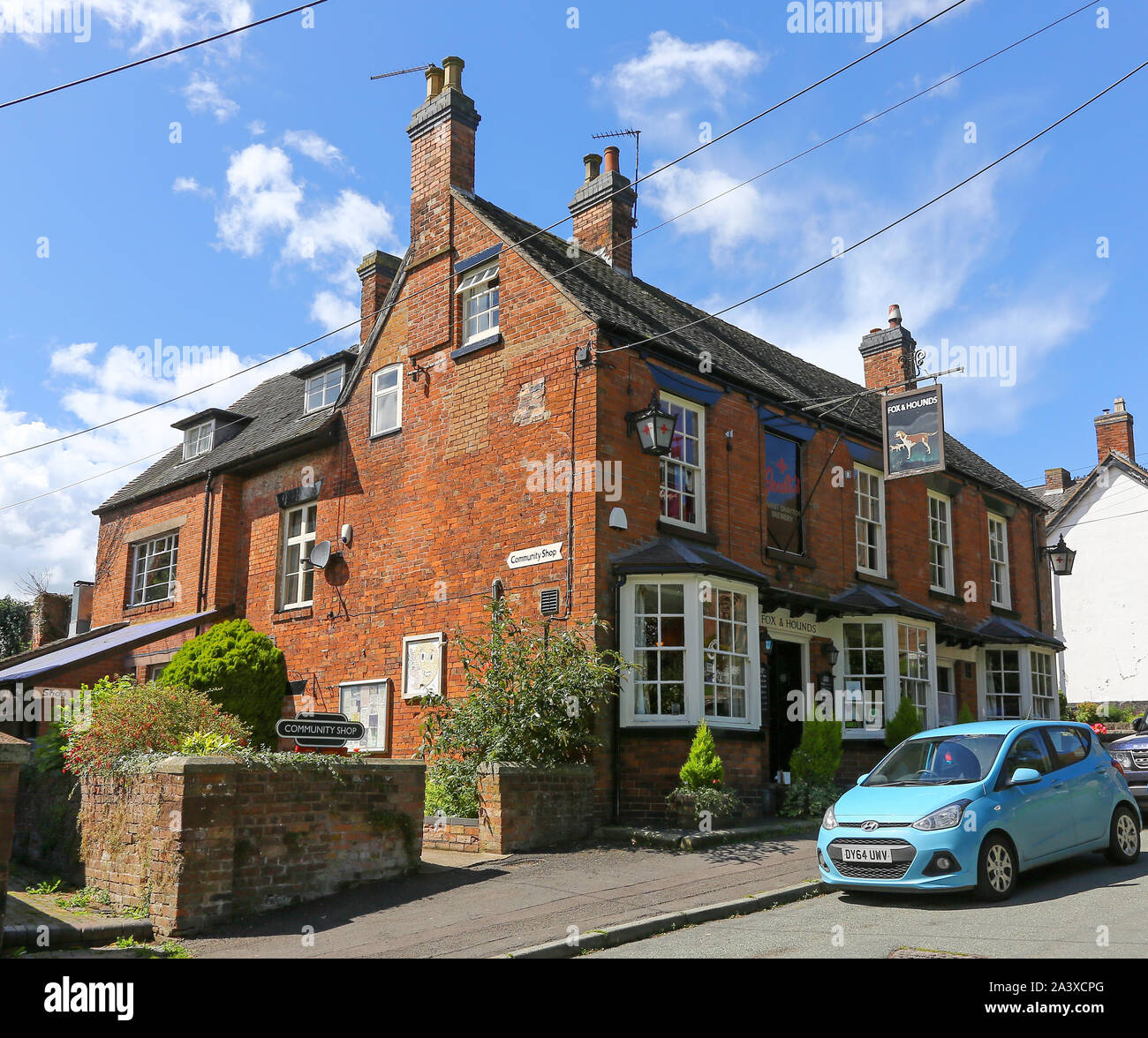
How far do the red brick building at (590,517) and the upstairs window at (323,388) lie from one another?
0.25ft

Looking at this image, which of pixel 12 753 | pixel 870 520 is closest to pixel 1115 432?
pixel 870 520

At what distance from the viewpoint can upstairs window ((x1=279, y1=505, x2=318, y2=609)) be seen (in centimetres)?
1923

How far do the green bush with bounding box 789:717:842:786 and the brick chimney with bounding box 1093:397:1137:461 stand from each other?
23534mm

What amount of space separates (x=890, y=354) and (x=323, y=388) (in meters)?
12.3

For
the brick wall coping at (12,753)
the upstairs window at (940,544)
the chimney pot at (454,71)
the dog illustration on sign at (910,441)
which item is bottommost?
the brick wall coping at (12,753)

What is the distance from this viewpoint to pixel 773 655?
16.3 meters

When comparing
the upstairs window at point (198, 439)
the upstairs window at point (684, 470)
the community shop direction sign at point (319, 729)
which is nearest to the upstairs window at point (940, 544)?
the upstairs window at point (684, 470)

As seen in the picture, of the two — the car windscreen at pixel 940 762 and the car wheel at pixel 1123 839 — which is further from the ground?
the car windscreen at pixel 940 762

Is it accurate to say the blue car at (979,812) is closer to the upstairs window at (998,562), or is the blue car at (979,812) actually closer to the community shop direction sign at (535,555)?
the community shop direction sign at (535,555)

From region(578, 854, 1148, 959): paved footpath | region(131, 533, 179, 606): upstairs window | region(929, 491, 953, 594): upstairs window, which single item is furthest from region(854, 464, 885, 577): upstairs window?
region(131, 533, 179, 606): upstairs window

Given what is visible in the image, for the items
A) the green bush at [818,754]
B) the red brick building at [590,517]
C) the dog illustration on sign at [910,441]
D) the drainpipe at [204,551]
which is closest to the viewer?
the red brick building at [590,517]

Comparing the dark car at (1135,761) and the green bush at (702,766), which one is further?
the dark car at (1135,761)

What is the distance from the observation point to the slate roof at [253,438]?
797 inches

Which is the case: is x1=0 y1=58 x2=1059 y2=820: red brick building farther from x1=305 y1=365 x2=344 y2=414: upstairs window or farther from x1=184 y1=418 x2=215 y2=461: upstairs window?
x1=184 y1=418 x2=215 y2=461: upstairs window
